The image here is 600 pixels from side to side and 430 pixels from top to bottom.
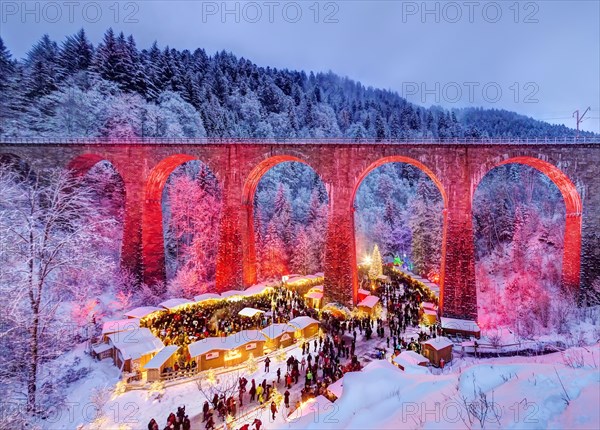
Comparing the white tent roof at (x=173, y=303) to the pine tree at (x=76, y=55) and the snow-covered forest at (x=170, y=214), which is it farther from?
the pine tree at (x=76, y=55)

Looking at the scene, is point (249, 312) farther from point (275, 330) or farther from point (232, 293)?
point (232, 293)

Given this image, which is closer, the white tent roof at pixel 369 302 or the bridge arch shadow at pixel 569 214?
the bridge arch shadow at pixel 569 214

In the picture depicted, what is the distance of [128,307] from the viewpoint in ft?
70.8

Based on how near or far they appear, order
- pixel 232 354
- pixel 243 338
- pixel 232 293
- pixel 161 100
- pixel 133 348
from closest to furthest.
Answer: pixel 133 348 < pixel 232 354 < pixel 243 338 < pixel 232 293 < pixel 161 100

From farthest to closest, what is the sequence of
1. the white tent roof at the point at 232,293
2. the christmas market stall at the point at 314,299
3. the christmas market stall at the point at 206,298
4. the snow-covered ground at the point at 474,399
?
the christmas market stall at the point at 314,299 < the white tent roof at the point at 232,293 < the christmas market stall at the point at 206,298 < the snow-covered ground at the point at 474,399

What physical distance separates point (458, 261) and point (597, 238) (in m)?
8.40

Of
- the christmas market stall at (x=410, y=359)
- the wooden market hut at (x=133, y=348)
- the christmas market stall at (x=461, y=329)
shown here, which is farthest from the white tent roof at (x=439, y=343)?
the wooden market hut at (x=133, y=348)

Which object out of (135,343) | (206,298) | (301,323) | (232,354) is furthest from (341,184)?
(135,343)

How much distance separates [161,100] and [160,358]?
1492 inches

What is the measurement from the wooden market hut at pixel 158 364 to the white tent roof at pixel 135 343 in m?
0.82

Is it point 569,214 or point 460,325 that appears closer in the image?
point 460,325

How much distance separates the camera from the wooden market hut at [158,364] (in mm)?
12531

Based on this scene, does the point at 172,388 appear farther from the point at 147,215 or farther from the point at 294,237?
the point at 294,237

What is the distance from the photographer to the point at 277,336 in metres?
15.7
